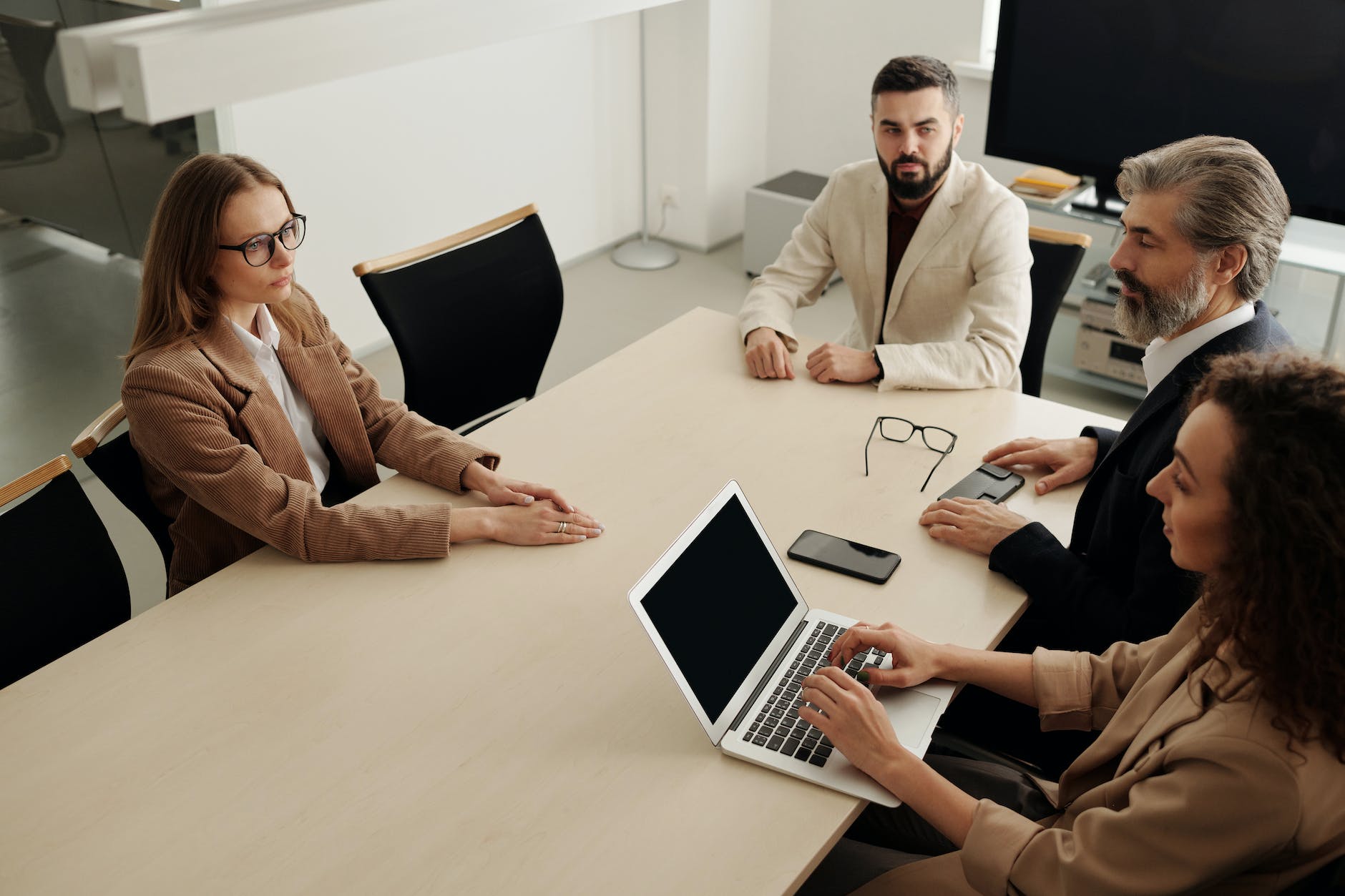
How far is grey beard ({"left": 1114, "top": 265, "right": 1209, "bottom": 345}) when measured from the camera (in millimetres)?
1893

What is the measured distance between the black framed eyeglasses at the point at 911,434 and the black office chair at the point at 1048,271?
1.95 feet

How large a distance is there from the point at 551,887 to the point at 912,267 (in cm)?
177

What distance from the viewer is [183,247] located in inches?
77.6

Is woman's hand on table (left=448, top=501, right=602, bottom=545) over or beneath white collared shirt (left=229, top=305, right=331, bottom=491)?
beneath

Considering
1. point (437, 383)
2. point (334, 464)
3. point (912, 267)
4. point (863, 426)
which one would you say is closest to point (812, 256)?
point (912, 267)

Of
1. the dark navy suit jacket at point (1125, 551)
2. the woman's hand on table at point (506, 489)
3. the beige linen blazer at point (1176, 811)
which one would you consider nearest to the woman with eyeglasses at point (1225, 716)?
the beige linen blazer at point (1176, 811)

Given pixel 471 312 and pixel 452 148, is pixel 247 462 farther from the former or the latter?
pixel 452 148

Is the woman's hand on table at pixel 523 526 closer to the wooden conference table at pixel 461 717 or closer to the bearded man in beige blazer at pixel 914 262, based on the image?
the wooden conference table at pixel 461 717

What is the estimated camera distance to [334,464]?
2318 mm

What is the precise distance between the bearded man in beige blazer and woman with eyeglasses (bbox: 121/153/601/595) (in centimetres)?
78

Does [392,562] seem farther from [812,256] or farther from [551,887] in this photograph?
[812,256]

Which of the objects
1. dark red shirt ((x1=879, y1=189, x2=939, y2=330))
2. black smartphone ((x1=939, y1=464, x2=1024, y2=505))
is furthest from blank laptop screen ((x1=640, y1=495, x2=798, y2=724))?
dark red shirt ((x1=879, y1=189, x2=939, y2=330))

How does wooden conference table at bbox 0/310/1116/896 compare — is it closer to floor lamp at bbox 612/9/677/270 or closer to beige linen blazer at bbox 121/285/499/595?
beige linen blazer at bbox 121/285/499/595

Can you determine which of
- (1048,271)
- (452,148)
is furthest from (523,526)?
(452,148)
